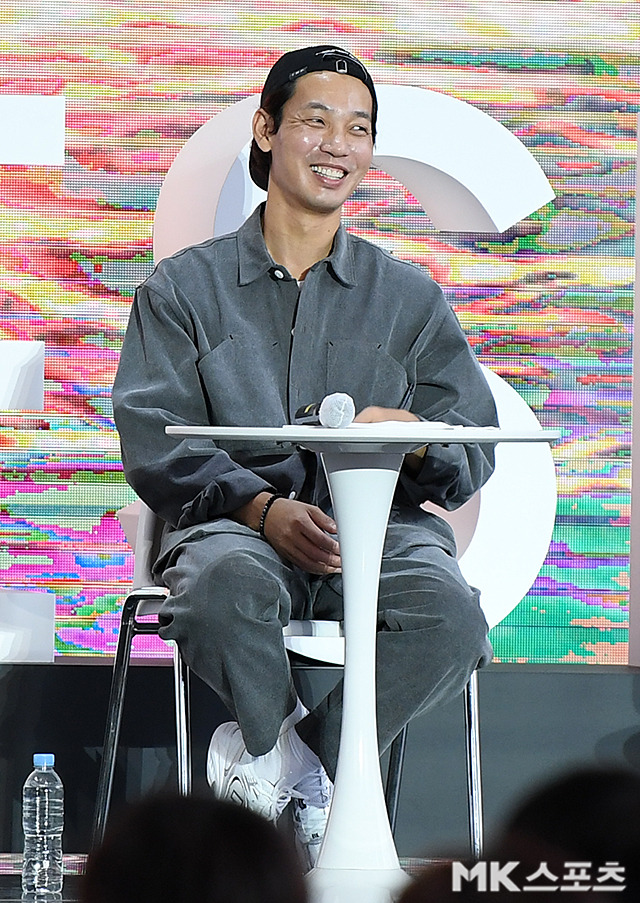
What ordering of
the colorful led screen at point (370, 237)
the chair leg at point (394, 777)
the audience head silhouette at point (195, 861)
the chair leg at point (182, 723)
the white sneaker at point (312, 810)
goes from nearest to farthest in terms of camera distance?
the audience head silhouette at point (195, 861)
the white sneaker at point (312, 810)
the chair leg at point (182, 723)
the chair leg at point (394, 777)
the colorful led screen at point (370, 237)

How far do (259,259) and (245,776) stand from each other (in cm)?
93

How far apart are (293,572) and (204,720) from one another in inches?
29.2

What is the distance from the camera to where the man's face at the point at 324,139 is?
227cm

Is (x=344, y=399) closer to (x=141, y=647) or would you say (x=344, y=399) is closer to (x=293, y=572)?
(x=293, y=572)

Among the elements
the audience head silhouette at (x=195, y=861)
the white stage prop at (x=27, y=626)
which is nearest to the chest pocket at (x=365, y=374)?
the white stage prop at (x=27, y=626)

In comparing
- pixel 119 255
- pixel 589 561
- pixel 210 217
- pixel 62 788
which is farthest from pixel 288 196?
pixel 589 561

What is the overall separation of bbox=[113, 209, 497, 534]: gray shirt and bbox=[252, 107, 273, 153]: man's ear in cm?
13

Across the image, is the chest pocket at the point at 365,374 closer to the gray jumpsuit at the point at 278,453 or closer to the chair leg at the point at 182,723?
the gray jumpsuit at the point at 278,453

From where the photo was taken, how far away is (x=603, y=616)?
10.8ft

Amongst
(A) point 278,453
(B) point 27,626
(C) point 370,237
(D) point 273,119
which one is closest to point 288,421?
(A) point 278,453

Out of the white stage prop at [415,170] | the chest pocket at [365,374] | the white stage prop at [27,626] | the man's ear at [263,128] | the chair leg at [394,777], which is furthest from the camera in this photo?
the white stage prop at [415,170]

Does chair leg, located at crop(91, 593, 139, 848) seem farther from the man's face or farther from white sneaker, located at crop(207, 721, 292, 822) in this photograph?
the man's face

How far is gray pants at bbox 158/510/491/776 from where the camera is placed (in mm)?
1735

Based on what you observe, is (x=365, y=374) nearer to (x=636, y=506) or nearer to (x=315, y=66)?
(x=315, y=66)
